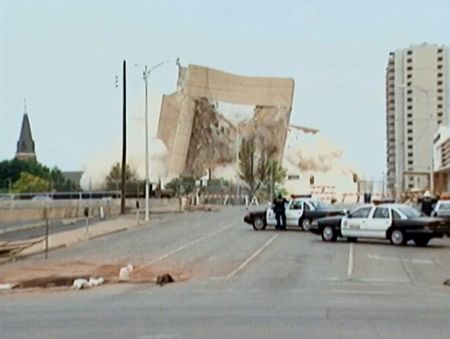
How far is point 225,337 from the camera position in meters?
12.0

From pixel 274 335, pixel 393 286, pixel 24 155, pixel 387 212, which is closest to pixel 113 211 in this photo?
pixel 387 212

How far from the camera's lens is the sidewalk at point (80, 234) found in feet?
115

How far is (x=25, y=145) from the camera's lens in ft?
486

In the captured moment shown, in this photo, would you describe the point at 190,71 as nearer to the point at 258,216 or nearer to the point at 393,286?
the point at 258,216

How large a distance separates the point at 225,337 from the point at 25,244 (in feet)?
85.0

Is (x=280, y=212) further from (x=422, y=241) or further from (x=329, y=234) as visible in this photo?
(x=422, y=241)

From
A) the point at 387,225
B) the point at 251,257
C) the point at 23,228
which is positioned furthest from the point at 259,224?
the point at 251,257

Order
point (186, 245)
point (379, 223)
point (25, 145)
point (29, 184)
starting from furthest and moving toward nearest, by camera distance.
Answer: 1. point (25, 145)
2. point (29, 184)
3. point (186, 245)
4. point (379, 223)

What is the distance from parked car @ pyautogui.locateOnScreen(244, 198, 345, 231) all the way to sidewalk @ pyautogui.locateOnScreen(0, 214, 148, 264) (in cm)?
731

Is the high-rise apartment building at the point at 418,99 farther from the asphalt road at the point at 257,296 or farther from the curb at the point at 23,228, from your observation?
the asphalt road at the point at 257,296

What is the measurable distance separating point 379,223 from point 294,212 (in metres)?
8.74

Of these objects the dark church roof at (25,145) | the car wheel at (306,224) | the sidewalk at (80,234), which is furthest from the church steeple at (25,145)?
the car wheel at (306,224)

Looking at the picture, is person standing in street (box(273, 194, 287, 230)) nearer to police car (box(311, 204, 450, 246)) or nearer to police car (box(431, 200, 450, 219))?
police car (box(311, 204, 450, 246))

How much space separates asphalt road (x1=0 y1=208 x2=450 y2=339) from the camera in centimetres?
1307
